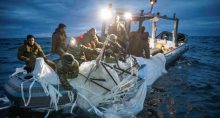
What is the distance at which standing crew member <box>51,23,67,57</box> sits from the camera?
9.20m

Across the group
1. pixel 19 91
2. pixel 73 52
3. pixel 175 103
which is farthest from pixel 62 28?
pixel 175 103

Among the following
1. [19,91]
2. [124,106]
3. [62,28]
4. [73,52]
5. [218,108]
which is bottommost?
[218,108]

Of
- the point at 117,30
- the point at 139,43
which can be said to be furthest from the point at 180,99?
the point at 117,30

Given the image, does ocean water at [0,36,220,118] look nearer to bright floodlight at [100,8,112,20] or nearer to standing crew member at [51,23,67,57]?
standing crew member at [51,23,67,57]

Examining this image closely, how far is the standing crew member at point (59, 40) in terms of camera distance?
9203mm

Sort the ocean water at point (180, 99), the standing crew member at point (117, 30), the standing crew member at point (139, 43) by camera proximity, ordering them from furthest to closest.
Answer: the standing crew member at point (139, 43), the standing crew member at point (117, 30), the ocean water at point (180, 99)

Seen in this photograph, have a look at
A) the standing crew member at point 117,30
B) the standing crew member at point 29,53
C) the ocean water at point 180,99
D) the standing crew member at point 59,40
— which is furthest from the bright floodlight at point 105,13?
the standing crew member at point 29,53

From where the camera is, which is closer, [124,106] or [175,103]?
[124,106]

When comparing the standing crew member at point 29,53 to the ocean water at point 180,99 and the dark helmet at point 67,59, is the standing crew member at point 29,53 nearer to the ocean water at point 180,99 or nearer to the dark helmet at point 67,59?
the dark helmet at point 67,59

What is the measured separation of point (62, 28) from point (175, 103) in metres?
5.32

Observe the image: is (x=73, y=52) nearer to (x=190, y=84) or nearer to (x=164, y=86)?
(x=164, y=86)

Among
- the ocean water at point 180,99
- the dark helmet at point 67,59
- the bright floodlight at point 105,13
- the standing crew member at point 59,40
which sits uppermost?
the bright floodlight at point 105,13

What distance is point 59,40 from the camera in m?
9.23

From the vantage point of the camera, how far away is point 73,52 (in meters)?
8.14
